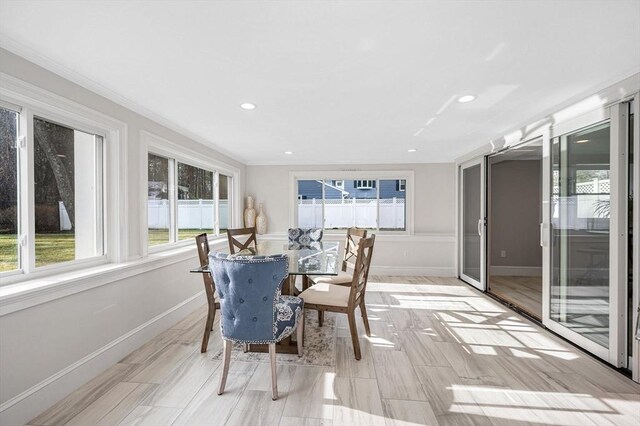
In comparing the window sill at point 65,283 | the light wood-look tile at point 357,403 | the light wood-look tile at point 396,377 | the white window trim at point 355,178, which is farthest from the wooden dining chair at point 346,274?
the white window trim at point 355,178

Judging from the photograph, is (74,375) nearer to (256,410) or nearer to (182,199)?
(256,410)

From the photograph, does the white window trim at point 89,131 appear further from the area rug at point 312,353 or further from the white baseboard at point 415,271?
the white baseboard at point 415,271

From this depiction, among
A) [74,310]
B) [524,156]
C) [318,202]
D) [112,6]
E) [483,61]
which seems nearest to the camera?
[112,6]

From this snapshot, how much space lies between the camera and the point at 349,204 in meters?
6.00

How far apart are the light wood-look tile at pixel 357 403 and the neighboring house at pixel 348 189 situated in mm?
4163

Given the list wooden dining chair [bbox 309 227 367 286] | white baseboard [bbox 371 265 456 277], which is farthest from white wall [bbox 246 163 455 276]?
wooden dining chair [bbox 309 227 367 286]

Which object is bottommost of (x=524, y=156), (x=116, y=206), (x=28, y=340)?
(x=28, y=340)

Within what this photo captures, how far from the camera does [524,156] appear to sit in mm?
5137

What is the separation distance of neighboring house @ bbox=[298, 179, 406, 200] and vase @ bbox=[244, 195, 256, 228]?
3.27 feet

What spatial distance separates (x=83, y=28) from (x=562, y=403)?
3.68 meters

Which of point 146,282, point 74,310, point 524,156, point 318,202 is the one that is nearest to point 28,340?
point 74,310

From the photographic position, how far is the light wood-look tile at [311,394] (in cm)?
183

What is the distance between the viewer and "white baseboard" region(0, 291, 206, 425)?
5.56 feet

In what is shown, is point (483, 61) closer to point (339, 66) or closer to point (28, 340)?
point (339, 66)
